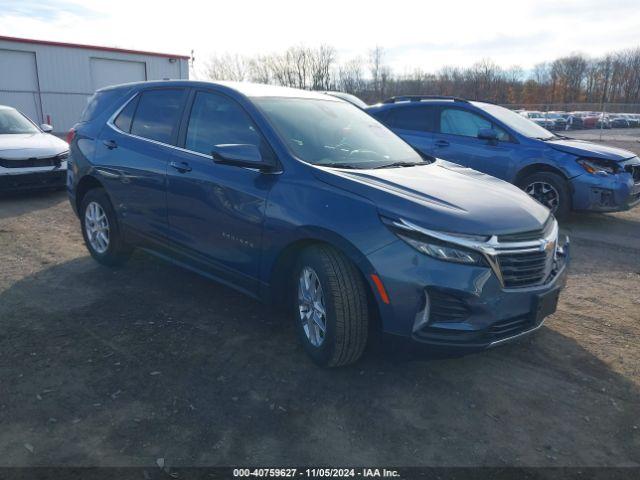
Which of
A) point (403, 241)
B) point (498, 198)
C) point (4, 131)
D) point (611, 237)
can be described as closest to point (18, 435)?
point (403, 241)

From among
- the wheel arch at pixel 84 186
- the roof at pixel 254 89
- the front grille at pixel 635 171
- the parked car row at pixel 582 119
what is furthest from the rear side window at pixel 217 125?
the parked car row at pixel 582 119

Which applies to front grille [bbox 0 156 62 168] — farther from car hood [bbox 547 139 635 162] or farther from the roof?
car hood [bbox 547 139 635 162]

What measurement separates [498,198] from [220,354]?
6.83ft

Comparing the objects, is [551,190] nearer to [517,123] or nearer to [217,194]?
[517,123]

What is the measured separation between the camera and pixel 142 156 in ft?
14.8

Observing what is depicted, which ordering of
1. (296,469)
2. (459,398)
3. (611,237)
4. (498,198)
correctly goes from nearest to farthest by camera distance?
(296,469), (459,398), (498,198), (611,237)

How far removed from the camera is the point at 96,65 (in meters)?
25.5

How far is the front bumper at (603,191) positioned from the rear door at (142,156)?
215 inches

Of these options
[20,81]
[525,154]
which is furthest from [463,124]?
[20,81]

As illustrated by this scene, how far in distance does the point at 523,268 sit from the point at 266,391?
165cm

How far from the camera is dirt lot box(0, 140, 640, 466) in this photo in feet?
8.58

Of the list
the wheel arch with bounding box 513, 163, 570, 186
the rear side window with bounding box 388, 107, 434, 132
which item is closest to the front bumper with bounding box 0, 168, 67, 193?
the rear side window with bounding box 388, 107, 434, 132

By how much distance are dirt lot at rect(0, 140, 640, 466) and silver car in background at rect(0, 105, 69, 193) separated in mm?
4312

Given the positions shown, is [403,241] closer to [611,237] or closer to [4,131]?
[611,237]
